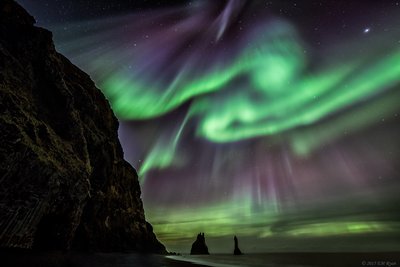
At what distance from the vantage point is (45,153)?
40812mm

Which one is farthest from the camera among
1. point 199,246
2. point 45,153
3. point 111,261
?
point 199,246

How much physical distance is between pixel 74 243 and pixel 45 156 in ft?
134

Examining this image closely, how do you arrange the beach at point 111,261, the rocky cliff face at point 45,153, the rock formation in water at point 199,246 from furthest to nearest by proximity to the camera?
the rock formation in water at point 199,246 → the rocky cliff face at point 45,153 → the beach at point 111,261

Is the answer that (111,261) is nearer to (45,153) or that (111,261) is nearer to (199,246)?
(45,153)

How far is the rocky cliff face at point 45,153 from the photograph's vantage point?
34750mm

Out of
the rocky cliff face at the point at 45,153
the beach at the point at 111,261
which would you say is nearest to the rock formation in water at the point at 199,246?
the rocky cliff face at the point at 45,153

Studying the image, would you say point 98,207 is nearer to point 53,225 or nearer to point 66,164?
point 53,225

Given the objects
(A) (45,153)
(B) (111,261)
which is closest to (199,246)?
(A) (45,153)

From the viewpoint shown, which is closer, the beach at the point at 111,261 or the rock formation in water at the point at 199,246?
the beach at the point at 111,261

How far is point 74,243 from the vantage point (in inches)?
2756

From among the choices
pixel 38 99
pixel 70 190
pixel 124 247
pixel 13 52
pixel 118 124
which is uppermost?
pixel 118 124

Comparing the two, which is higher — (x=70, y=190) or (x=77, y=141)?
(x=77, y=141)

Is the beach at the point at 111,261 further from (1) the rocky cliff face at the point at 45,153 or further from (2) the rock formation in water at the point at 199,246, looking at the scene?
(2) the rock formation in water at the point at 199,246

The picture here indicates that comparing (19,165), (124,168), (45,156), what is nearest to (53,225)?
(45,156)
